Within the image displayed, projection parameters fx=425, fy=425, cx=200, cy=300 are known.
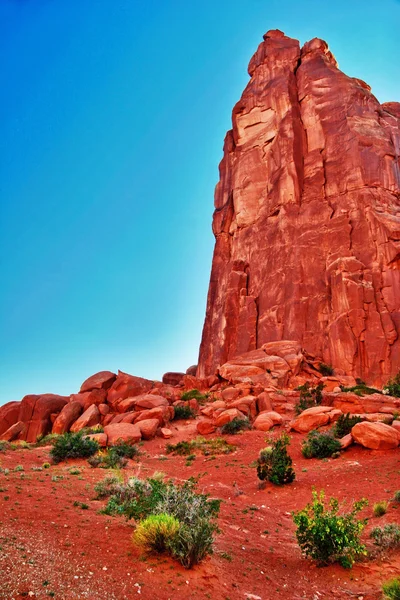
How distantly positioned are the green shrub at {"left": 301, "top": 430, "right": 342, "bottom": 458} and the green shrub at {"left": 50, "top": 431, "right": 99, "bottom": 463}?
932cm

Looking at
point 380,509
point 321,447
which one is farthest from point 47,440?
point 380,509

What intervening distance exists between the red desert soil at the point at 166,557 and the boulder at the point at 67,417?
15333 mm

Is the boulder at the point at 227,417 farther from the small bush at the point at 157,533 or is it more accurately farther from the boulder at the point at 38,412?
the small bush at the point at 157,533

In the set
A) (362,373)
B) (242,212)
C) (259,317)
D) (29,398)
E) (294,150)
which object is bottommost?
(29,398)

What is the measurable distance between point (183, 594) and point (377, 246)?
147ft

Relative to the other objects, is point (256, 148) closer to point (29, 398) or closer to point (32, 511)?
point (29, 398)

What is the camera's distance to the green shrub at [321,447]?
57.5 feet

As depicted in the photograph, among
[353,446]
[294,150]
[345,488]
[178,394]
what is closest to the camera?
[345,488]

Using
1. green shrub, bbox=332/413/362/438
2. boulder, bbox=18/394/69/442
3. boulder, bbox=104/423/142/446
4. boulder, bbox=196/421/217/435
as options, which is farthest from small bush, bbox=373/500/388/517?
boulder, bbox=18/394/69/442

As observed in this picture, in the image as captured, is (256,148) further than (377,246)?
Yes

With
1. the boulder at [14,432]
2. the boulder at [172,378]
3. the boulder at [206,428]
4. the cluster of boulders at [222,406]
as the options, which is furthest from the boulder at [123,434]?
the boulder at [172,378]

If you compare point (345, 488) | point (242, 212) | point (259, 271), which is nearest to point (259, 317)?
point (259, 271)

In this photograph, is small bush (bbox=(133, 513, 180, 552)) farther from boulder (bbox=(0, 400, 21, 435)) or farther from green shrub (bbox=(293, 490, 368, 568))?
boulder (bbox=(0, 400, 21, 435))

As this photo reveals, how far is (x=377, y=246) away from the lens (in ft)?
149
